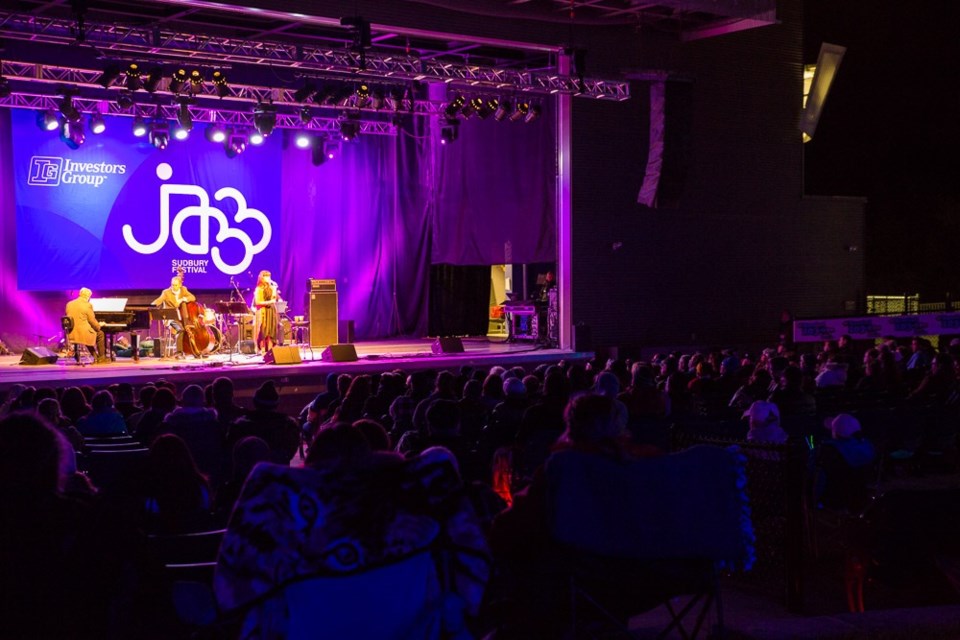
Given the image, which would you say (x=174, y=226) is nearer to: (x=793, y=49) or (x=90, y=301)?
(x=90, y=301)

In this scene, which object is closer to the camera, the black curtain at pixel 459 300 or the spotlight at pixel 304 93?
the spotlight at pixel 304 93

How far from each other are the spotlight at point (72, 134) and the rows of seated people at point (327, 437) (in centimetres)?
859

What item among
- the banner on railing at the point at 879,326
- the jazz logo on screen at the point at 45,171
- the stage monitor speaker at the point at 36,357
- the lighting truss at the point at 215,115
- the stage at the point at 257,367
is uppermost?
the lighting truss at the point at 215,115

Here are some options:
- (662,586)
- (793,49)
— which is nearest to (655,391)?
(662,586)

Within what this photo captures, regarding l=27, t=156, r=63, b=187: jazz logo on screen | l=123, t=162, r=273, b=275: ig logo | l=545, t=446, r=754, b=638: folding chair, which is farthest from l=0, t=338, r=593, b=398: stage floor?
l=545, t=446, r=754, b=638: folding chair

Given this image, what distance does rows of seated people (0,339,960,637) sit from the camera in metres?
3.01

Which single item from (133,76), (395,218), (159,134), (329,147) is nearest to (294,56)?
(133,76)

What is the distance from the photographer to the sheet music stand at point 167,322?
58.7ft

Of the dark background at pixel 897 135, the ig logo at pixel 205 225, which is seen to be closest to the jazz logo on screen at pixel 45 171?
the ig logo at pixel 205 225

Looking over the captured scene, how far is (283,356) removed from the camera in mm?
16453

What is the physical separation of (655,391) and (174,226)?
14.1 m

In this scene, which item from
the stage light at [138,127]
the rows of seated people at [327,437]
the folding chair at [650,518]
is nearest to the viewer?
the rows of seated people at [327,437]

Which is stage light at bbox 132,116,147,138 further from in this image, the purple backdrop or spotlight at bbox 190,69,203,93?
the purple backdrop

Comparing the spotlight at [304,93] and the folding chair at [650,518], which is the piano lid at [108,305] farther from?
the folding chair at [650,518]
